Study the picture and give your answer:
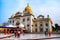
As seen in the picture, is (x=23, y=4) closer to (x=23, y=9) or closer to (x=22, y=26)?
(x=23, y=9)

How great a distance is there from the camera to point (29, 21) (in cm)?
243

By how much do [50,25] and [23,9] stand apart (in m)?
0.43

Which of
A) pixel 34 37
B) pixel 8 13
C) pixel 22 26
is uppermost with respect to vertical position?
pixel 8 13

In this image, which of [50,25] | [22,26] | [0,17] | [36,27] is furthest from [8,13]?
[50,25]

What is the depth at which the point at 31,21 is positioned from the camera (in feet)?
7.93

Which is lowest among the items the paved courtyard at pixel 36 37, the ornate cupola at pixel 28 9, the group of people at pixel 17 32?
the paved courtyard at pixel 36 37

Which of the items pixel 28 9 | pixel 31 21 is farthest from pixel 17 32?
pixel 28 9

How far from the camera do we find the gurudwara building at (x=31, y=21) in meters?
2.34

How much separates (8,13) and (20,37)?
36 centimetres

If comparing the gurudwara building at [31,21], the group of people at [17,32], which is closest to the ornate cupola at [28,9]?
the gurudwara building at [31,21]

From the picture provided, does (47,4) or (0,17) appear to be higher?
(47,4)

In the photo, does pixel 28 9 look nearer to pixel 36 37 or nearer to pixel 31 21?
pixel 31 21

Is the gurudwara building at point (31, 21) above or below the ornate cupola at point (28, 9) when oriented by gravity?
below

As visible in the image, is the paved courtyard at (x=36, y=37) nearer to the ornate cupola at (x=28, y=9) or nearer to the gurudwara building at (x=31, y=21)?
the gurudwara building at (x=31, y=21)
